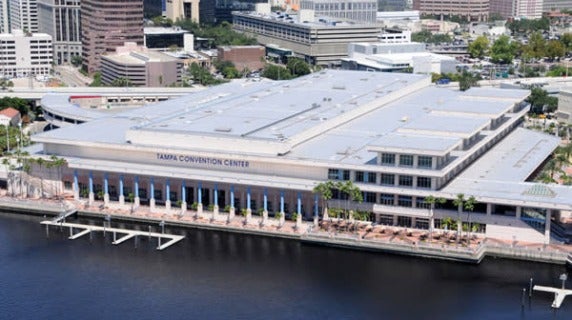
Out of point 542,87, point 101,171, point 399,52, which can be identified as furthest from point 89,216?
point 399,52

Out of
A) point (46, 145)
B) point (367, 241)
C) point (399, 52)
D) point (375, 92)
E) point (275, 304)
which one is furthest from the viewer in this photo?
point (399, 52)

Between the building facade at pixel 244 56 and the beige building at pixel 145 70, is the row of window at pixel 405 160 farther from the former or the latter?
the building facade at pixel 244 56

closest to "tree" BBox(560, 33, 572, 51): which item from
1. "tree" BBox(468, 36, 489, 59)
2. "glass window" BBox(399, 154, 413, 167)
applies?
"tree" BBox(468, 36, 489, 59)

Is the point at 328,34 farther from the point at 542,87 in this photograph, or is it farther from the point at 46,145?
the point at 46,145

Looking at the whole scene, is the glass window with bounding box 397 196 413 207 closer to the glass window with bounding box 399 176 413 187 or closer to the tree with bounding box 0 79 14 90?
the glass window with bounding box 399 176 413 187

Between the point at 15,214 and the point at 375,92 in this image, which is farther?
the point at 375,92

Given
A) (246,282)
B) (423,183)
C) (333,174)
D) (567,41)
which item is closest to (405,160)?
(423,183)
